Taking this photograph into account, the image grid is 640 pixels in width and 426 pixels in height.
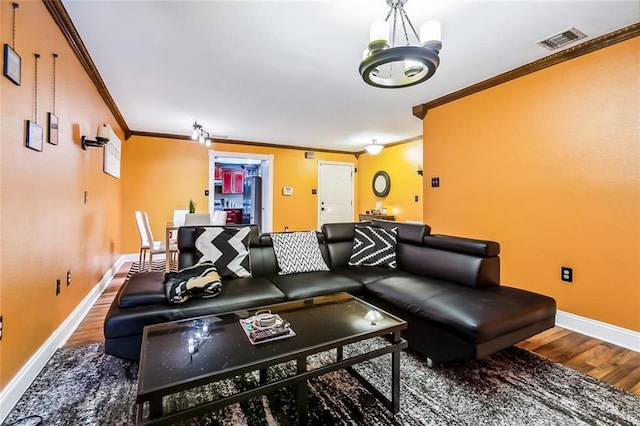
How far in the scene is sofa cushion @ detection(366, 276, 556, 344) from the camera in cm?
171

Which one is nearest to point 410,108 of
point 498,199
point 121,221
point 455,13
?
point 498,199

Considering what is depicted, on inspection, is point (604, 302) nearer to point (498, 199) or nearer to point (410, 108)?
point (498, 199)

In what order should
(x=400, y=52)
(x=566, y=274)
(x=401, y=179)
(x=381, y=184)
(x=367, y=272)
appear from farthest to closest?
(x=381, y=184), (x=401, y=179), (x=367, y=272), (x=566, y=274), (x=400, y=52)

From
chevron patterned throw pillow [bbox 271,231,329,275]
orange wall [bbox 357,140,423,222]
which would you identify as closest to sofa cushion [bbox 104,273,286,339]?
chevron patterned throw pillow [bbox 271,231,329,275]

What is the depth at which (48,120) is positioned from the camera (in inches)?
79.3

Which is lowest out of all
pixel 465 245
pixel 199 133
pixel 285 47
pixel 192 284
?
pixel 192 284

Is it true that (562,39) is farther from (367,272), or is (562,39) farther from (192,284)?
(192,284)

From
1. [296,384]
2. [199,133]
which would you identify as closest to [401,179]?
[199,133]

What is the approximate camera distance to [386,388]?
1.71m

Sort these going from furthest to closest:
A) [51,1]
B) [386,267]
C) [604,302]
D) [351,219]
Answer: [351,219]
[386,267]
[604,302]
[51,1]

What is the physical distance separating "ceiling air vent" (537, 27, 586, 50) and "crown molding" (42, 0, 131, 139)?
3684 mm

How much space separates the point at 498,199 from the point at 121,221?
19.5 ft

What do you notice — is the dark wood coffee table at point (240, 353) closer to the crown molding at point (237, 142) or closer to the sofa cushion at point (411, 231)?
the sofa cushion at point (411, 231)

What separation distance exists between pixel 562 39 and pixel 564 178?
1166mm
